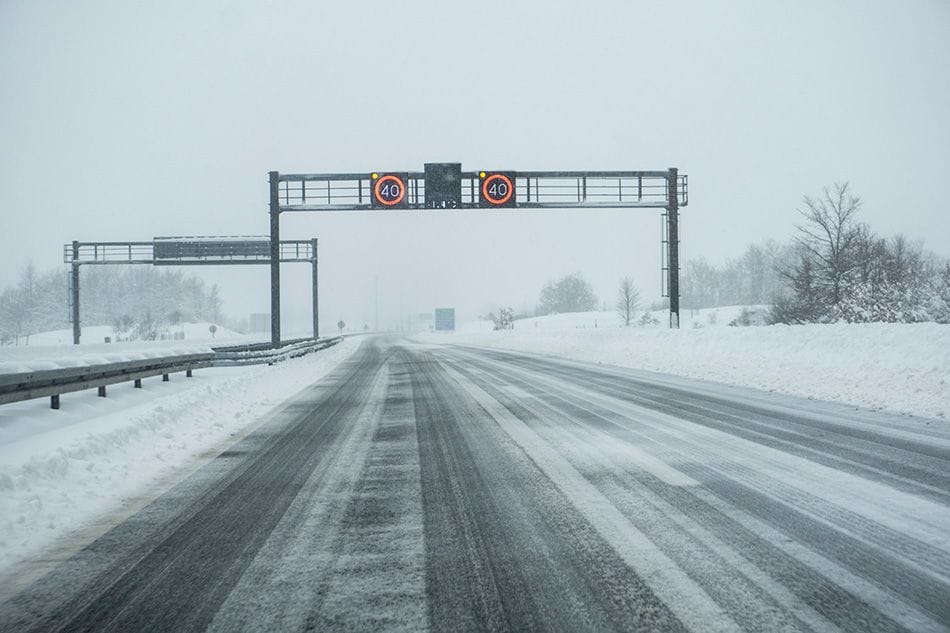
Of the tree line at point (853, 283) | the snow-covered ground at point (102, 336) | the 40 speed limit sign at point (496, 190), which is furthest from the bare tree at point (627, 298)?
the 40 speed limit sign at point (496, 190)

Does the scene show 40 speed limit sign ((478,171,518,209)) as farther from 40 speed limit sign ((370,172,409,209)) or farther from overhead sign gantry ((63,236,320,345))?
overhead sign gantry ((63,236,320,345))

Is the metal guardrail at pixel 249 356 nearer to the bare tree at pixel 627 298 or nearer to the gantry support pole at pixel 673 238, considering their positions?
the gantry support pole at pixel 673 238

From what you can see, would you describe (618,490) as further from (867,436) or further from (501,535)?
(867,436)

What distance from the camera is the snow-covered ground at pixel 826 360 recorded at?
952 cm

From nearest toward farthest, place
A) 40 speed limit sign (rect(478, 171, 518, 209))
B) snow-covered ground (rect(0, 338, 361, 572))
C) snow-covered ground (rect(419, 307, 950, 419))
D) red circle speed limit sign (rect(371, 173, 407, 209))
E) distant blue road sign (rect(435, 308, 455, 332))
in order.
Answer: snow-covered ground (rect(0, 338, 361, 572)) < snow-covered ground (rect(419, 307, 950, 419)) < red circle speed limit sign (rect(371, 173, 407, 209)) < 40 speed limit sign (rect(478, 171, 518, 209)) < distant blue road sign (rect(435, 308, 455, 332))

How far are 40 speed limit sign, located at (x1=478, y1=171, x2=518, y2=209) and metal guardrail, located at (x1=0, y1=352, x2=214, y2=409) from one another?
13.2 metres

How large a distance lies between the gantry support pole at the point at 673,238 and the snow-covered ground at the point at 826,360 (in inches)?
110

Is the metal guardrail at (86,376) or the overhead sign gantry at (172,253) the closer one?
the metal guardrail at (86,376)

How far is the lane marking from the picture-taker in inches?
103

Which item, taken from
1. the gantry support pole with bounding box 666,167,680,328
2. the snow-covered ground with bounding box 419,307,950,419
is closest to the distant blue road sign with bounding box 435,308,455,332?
the gantry support pole with bounding box 666,167,680,328

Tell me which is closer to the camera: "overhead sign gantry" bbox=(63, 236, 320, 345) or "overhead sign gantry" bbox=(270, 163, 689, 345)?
"overhead sign gantry" bbox=(270, 163, 689, 345)

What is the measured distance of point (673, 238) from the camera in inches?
950

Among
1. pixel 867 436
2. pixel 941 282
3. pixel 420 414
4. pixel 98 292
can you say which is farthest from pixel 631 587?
pixel 98 292

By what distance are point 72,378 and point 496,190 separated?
16642mm
